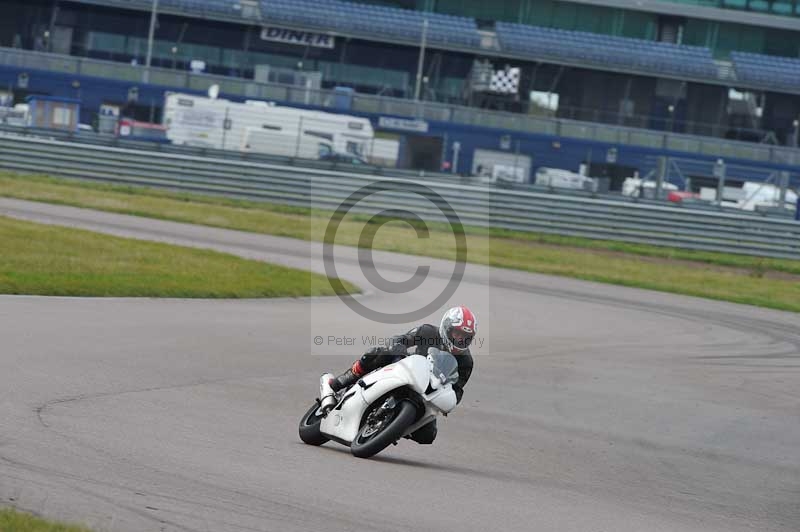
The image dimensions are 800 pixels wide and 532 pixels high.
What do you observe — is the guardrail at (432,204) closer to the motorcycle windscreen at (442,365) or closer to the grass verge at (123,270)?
the grass verge at (123,270)

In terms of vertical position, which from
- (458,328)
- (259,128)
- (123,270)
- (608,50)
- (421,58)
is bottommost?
(123,270)

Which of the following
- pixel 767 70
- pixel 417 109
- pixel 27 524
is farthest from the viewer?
pixel 767 70

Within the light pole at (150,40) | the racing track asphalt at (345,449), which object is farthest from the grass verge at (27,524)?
the light pole at (150,40)

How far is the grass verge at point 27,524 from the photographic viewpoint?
4.89 metres

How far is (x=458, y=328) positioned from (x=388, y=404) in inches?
26.4

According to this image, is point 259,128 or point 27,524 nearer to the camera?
point 27,524

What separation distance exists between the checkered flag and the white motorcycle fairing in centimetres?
5109

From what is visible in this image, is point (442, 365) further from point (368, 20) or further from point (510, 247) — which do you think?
point (368, 20)

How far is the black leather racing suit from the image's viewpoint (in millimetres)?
7859

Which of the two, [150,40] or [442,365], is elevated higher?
[150,40]

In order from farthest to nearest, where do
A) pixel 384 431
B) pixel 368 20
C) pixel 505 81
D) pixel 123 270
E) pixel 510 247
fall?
1. pixel 368 20
2. pixel 505 81
3. pixel 510 247
4. pixel 123 270
5. pixel 384 431

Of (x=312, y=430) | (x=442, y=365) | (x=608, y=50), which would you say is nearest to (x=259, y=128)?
(x=608, y=50)

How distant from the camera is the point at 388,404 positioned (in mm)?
7668

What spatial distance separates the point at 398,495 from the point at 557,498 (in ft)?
→ 3.72
